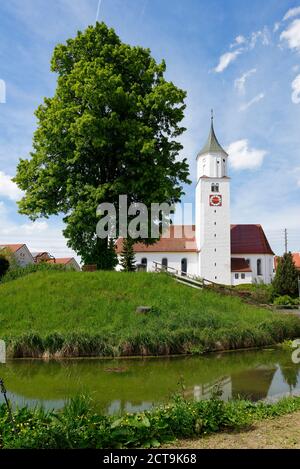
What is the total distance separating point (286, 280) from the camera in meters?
40.2

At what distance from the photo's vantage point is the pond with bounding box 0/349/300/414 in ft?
32.3

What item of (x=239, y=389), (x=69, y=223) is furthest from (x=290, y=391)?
(x=69, y=223)

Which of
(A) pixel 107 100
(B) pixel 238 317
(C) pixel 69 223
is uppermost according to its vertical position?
(A) pixel 107 100

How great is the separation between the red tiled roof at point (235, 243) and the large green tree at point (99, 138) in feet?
96.5

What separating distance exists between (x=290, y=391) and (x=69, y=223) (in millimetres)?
18273

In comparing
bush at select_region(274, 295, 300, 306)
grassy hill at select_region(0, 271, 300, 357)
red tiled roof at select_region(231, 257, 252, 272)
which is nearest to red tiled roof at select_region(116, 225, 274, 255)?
red tiled roof at select_region(231, 257, 252, 272)

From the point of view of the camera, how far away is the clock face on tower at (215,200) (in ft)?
183

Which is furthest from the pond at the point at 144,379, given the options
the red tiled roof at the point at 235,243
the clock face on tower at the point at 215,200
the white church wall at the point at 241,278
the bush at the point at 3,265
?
the red tiled roof at the point at 235,243

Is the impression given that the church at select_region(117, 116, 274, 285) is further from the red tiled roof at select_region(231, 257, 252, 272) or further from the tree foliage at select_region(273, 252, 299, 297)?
the tree foliage at select_region(273, 252, 299, 297)

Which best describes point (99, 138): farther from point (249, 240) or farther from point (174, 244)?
point (249, 240)

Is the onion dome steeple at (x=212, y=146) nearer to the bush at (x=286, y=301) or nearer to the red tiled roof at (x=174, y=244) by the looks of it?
the red tiled roof at (x=174, y=244)

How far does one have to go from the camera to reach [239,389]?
11.0 meters

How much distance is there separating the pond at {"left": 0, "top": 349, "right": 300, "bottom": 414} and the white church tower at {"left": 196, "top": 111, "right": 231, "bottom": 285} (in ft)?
125
